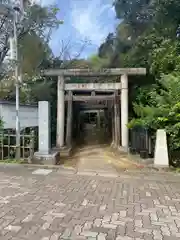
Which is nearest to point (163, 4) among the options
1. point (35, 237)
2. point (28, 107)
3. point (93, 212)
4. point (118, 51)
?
point (118, 51)

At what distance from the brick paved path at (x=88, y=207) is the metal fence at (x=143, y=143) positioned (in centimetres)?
304

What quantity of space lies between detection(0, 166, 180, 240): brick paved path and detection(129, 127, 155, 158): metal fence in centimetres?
304

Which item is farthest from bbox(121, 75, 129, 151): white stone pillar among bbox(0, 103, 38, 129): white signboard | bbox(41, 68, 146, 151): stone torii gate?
bbox(0, 103, 38, 129): white signboard

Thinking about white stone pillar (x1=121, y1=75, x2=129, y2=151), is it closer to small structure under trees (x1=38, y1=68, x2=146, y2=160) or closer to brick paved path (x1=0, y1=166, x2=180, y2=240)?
small structure under trees (x1=38, y1=68, x2=146, y2=160)

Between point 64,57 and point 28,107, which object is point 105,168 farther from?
point 64,57

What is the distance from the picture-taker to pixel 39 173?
7.22 m

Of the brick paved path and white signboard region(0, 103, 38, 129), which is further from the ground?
white signboard region(0, 103, 38, 129)

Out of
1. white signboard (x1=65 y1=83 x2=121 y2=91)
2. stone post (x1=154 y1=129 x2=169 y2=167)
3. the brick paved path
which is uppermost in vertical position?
white signboard (x1=65 y1=83 x2=121 y2=91)

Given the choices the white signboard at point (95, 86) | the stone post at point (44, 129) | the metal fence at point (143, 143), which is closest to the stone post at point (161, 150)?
the metal fence at point (143, 143)

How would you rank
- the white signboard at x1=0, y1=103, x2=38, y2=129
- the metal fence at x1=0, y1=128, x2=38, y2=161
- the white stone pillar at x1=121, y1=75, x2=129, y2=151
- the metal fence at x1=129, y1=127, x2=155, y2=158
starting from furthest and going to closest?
the white stone pillar at x1=121, y1=75, x2=129, y2=151
the metal fence at x1=129, y1=127, x2=155, y2=158
the white signboard at x1=0, y1=103, x2=38, y2=129
the metal fence at x1=0, y1=128, x2=38, y2=161

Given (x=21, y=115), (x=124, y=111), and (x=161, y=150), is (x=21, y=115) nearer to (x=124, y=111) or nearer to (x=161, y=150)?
(x=161, y=150)

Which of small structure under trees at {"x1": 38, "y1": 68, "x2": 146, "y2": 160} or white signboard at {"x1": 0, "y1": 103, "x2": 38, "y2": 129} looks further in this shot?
small structure under trees at {"x1": 38, "y1": 68, "x2": 146, "y2": 160}

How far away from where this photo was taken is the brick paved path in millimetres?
3510

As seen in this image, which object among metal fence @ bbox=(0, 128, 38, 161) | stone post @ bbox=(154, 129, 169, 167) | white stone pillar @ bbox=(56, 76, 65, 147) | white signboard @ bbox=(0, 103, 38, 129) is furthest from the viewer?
white stone pillar @ bbox=(56, 76, 65, 147)
